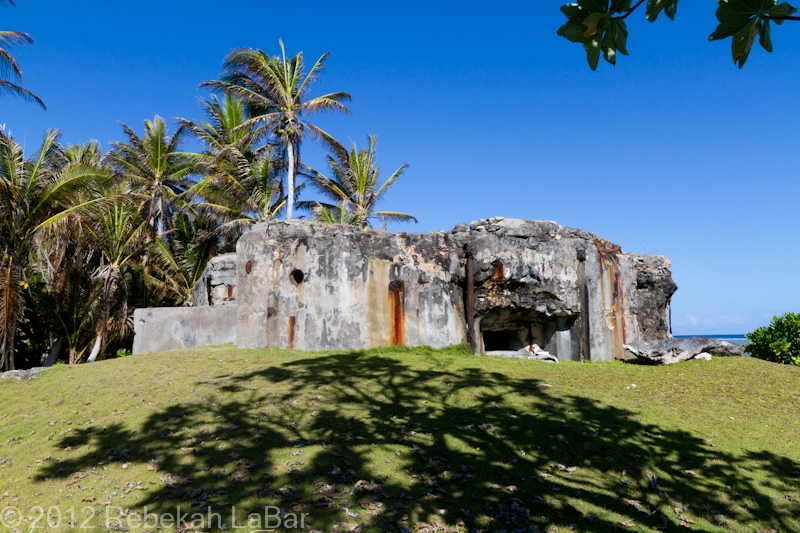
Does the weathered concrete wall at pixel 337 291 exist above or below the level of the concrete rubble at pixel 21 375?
above

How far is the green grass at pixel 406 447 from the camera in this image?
14.5ft

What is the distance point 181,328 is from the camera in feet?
39.5

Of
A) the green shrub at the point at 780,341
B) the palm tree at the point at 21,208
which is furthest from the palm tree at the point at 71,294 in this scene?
the green shrub at the point at 780,341

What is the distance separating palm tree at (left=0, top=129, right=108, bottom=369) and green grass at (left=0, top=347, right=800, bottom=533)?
336 centimetres

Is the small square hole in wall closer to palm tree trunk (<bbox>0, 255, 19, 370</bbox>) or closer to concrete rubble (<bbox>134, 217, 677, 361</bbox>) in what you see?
concrete rubble (<bbox>134, 217, 677, 361</bbox>)

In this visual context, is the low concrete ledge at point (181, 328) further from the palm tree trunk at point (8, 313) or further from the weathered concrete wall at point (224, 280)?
the palm tree trunk at point (8, 313)

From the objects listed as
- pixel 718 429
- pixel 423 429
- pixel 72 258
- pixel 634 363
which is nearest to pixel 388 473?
pixel 423 429

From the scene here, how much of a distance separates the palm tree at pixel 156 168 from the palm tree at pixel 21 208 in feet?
22.5

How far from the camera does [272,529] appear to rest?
407cm

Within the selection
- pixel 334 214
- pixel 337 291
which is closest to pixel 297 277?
pixel 337 291

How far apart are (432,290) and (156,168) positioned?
1645 centimetres

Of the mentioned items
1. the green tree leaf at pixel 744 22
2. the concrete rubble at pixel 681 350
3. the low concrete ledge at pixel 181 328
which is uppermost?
the green tree leaf at pixel 744 22

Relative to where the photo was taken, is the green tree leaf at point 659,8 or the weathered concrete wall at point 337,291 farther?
the weathered concrete wall at point 337,291

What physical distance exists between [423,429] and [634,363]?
7.16m
